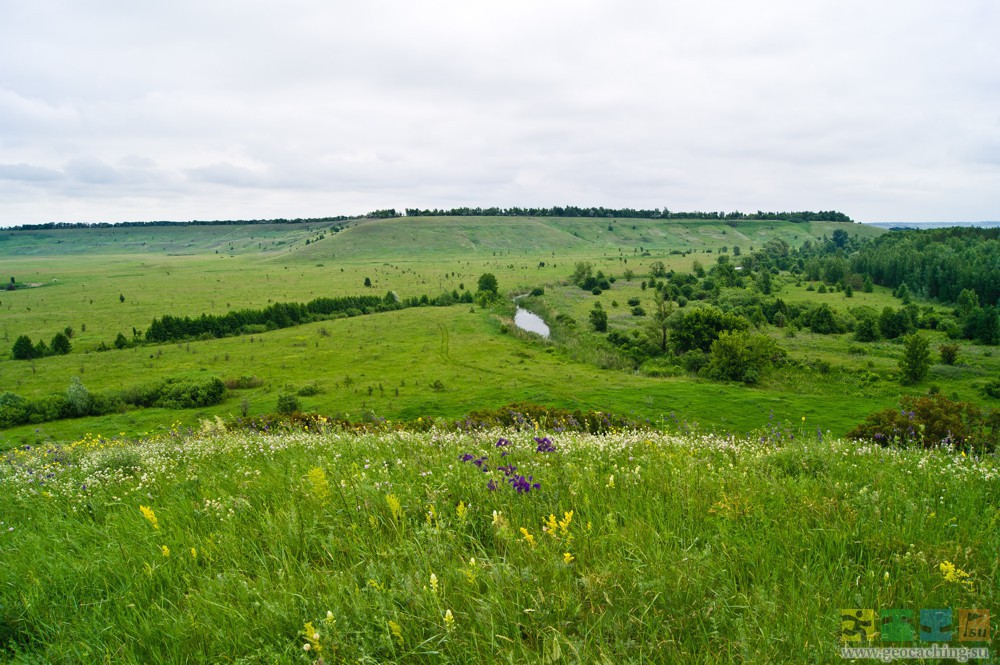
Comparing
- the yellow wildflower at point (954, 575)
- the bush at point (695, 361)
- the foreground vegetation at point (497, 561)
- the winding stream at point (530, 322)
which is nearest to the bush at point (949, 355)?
the bush at point (695, 361)

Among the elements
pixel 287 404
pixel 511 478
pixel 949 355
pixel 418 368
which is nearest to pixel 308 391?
pixel 287 404

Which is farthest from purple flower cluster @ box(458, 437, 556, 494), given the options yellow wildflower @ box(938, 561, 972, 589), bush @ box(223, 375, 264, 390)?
bush @ box(223, 375, 264, 390)

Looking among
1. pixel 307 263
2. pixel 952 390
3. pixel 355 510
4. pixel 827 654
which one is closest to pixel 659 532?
pixel 827 654

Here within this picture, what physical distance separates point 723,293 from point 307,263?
15574 centimetres

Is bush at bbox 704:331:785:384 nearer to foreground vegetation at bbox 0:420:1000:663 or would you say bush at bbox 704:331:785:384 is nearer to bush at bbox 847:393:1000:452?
bush at bbox 847:393:1000:452

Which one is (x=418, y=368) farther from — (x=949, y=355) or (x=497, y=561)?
(x=949, y=355)

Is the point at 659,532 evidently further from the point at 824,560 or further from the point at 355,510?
the point at 355,510

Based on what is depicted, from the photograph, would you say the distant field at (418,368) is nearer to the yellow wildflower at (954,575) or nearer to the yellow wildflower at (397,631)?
the yellow wildflower at (397,631)

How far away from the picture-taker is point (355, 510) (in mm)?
4504
